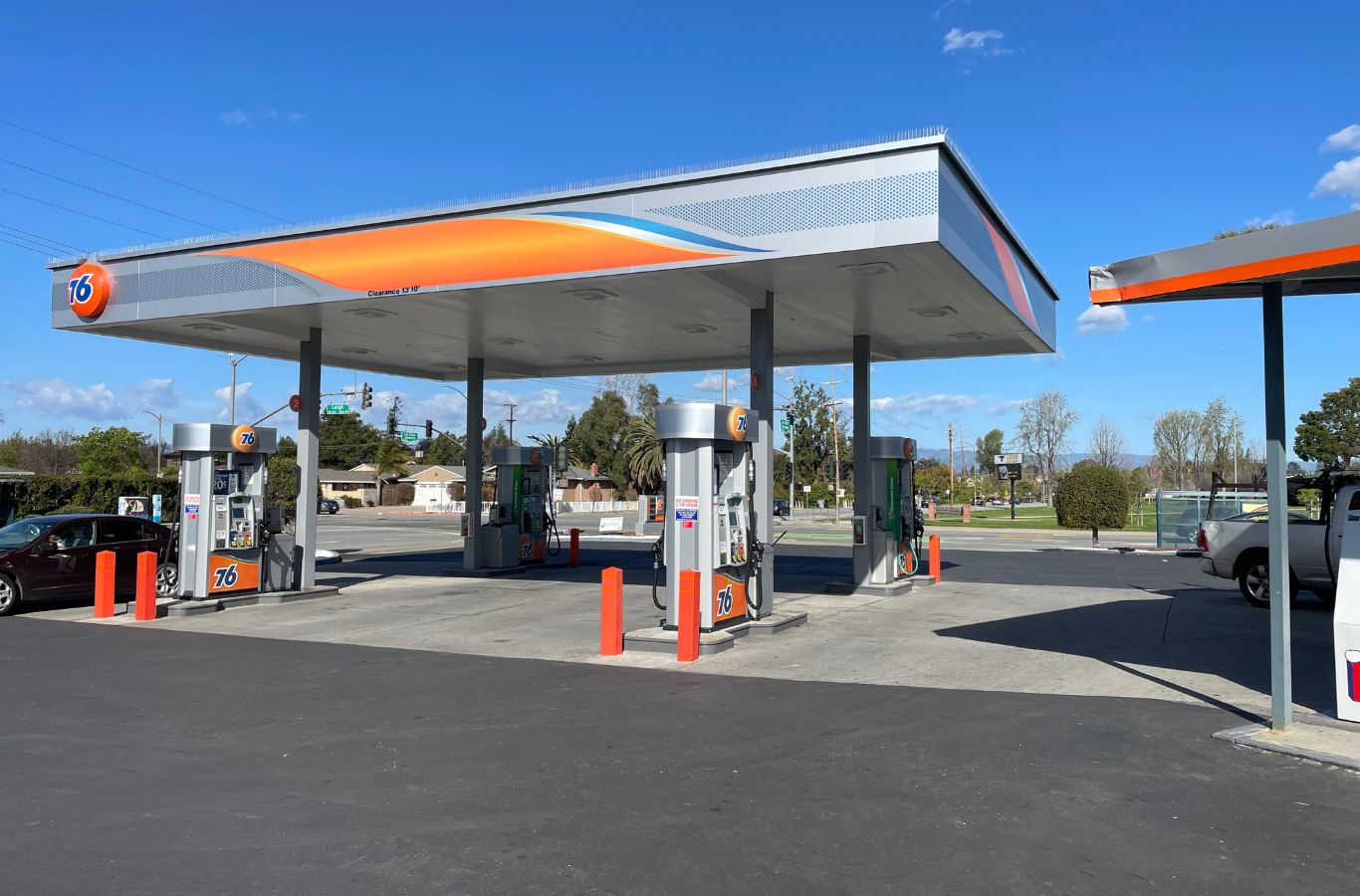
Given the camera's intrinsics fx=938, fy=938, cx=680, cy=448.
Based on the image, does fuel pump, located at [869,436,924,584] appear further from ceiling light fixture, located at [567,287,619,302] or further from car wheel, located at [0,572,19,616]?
car wheel, located at [0,572,19,616]

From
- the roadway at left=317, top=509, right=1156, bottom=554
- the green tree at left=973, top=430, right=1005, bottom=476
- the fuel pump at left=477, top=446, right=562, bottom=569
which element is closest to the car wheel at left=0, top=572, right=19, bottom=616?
the fuel pump at left=477, top=446, right=562, bottom=569

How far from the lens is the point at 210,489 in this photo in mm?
14844

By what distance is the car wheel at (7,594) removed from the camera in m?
14.7

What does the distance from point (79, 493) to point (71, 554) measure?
2315cm

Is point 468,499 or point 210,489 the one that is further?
point 468,499

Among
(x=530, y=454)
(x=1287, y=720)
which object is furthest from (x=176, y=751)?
(x=530, y=454)

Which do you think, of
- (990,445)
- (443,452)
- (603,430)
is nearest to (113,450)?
(603,430)

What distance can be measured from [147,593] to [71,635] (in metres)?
1.51

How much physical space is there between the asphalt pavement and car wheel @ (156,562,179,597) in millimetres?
7526

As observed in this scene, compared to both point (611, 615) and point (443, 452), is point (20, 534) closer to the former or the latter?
point (611, 615)

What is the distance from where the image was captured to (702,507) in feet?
36.8

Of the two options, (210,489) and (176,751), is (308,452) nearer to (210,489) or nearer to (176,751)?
(210,489)

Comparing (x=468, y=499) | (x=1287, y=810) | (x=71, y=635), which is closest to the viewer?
(x=1287, y=810)

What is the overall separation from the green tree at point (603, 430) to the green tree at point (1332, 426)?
55.5 metres
